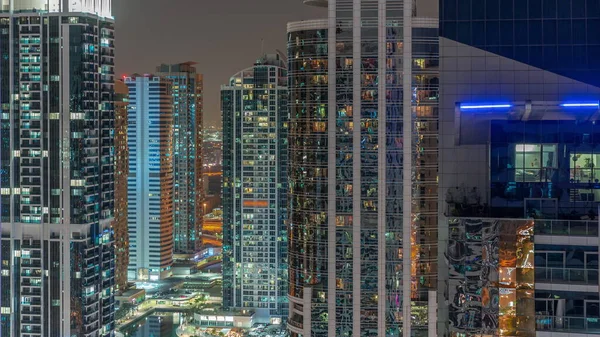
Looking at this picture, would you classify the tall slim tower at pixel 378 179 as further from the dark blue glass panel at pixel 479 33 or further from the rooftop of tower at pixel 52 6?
the rooftop of tower at pixel 52 6

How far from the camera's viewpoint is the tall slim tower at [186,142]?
3947 cm

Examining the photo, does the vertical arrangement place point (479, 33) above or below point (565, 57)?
above

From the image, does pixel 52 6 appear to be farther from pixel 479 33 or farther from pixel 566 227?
pixel 566 227

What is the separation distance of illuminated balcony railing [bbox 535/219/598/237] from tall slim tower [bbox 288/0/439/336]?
181 inches

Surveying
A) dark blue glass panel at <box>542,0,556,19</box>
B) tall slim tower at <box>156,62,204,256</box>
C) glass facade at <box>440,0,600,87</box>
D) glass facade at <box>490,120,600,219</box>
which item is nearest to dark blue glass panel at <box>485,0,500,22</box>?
glass facade at <box>440,0,600,87</box>

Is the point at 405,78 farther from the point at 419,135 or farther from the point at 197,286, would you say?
the point at 197,286

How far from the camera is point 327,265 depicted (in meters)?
11.8

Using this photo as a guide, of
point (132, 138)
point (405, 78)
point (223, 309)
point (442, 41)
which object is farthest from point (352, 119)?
point (132, 138)

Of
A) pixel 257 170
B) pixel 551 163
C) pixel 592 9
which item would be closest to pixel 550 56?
pixel 592 9

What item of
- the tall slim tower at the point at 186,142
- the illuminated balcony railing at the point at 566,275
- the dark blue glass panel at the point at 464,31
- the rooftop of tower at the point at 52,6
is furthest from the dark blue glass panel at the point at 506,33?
the tall slim tower at the point at 186,142

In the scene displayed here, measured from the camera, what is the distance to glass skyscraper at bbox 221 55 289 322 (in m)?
28.9

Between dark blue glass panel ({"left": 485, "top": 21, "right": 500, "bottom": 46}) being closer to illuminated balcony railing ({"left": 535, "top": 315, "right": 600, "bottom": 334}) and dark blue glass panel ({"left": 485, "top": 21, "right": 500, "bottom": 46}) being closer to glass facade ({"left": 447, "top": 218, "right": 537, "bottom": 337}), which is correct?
glass facade ({"left": 447, "top": 218, "right": 537, "bottom": 337})

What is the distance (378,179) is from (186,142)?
28540mm

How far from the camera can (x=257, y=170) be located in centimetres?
2925
